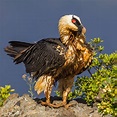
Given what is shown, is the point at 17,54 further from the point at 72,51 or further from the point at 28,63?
the point at 72,51

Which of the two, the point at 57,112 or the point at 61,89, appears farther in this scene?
the point at 61,89

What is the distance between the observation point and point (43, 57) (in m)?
9.77

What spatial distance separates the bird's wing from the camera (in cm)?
952

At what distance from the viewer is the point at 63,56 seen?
9.50 meters

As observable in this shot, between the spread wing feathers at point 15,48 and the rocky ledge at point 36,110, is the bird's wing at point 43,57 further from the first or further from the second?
the rocky ledge at point 36,110

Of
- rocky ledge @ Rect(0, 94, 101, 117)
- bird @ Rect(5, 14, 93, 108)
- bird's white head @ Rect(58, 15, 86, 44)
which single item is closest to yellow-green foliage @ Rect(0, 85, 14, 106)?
rocky ledge @ Rect(0, 94, 101, 117)

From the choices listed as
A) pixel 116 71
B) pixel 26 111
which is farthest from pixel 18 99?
pixel 116 71

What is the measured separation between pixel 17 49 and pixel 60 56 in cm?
160

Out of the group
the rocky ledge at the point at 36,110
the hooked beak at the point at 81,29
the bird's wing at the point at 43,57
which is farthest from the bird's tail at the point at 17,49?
the hooked beak at the point at 81,29

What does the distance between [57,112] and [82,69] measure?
1.13 metres

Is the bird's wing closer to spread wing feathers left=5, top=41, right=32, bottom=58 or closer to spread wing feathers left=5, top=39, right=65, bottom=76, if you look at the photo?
spread wing feathers left=5, top=39, right=65, bottom=76

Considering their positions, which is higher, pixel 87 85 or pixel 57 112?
pixel 87 85

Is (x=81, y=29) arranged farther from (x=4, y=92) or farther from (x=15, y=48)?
(x=4, y=92)

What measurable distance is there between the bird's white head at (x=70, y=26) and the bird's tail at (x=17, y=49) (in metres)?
0.97
